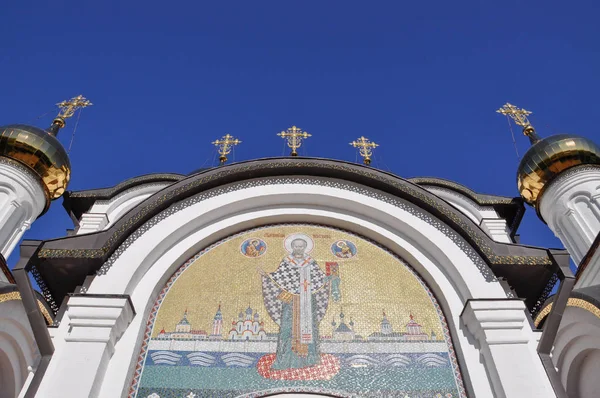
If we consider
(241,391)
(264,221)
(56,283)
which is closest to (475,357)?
(241,391)

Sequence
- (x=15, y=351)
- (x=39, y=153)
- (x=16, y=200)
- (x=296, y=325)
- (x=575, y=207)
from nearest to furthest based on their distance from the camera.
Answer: (x=296, y=325), (x=15, y=351), (x=16, y=200), (x=39, y=153), (x=575, y=207)

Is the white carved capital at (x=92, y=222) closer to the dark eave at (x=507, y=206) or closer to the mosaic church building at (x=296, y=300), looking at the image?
the mosaic church building at (x=296, y=300)

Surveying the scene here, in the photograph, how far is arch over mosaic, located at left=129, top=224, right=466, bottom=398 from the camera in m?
5.32

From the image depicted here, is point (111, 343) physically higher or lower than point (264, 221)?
lower

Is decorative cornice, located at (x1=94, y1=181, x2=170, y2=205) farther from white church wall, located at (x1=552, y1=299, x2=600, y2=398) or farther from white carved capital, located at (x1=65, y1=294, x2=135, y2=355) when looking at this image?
white church wall, located at (x1=552, y1=299, x2=600, y2=398)

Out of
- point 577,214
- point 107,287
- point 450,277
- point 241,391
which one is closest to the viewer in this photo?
point 241,391

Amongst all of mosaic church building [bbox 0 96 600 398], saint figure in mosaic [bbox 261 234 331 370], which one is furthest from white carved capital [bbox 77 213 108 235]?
saint figure in mosaic [bbox 261 234 331 370]

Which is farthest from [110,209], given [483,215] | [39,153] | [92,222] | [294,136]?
[483,215]

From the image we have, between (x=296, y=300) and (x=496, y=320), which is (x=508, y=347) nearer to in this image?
(x=496, y=320)

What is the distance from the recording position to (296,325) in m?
5.87

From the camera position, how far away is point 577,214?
A: 9086 mm

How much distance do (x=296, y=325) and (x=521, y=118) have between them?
7.65 meters

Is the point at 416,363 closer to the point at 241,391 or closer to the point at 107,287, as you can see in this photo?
the point at 241,391

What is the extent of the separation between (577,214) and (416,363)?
199 inches
